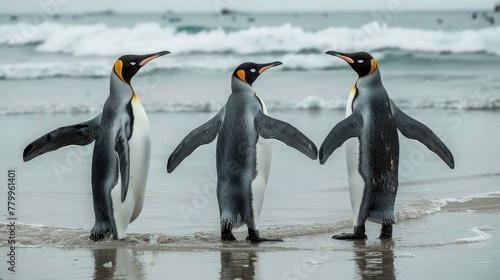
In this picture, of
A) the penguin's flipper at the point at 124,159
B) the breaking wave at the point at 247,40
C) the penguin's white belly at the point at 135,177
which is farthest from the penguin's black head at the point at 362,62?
the breaking wave at the point at 247,40

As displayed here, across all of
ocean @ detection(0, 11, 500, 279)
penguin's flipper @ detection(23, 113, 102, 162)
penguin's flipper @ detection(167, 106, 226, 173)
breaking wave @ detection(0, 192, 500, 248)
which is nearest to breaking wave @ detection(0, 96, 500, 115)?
ocean @ detection(0, 11, 500, 279)

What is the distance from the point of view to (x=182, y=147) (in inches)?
270

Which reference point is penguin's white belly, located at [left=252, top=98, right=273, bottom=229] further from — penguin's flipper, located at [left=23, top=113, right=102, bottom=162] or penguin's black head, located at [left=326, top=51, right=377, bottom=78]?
penguin's flipper, located at [left=23, top=113, right=102, bottom=162]

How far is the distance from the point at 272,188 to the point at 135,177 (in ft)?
6.80

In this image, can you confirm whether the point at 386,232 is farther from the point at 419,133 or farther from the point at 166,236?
the point at 166,236

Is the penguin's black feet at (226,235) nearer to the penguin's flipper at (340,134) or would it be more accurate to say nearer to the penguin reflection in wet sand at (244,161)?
the penguin reflection in wet sand at (244,161)

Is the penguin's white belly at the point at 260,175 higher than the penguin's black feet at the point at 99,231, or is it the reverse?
the penguin's white belly at the point at 260,175

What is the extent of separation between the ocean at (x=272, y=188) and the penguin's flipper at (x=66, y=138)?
0.55 meters

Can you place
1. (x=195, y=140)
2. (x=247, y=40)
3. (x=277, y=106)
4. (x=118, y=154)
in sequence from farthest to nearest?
(x=247, y=40) → (x=277, y=106) → (x=195, y=140) → (x=118, y=154)

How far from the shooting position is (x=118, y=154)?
21.3 feet

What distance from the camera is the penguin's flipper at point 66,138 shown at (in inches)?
263

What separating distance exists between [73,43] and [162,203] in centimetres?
2152

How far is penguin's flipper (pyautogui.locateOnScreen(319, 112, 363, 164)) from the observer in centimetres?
631

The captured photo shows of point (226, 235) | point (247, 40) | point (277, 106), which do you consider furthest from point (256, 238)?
point (247, 40)
